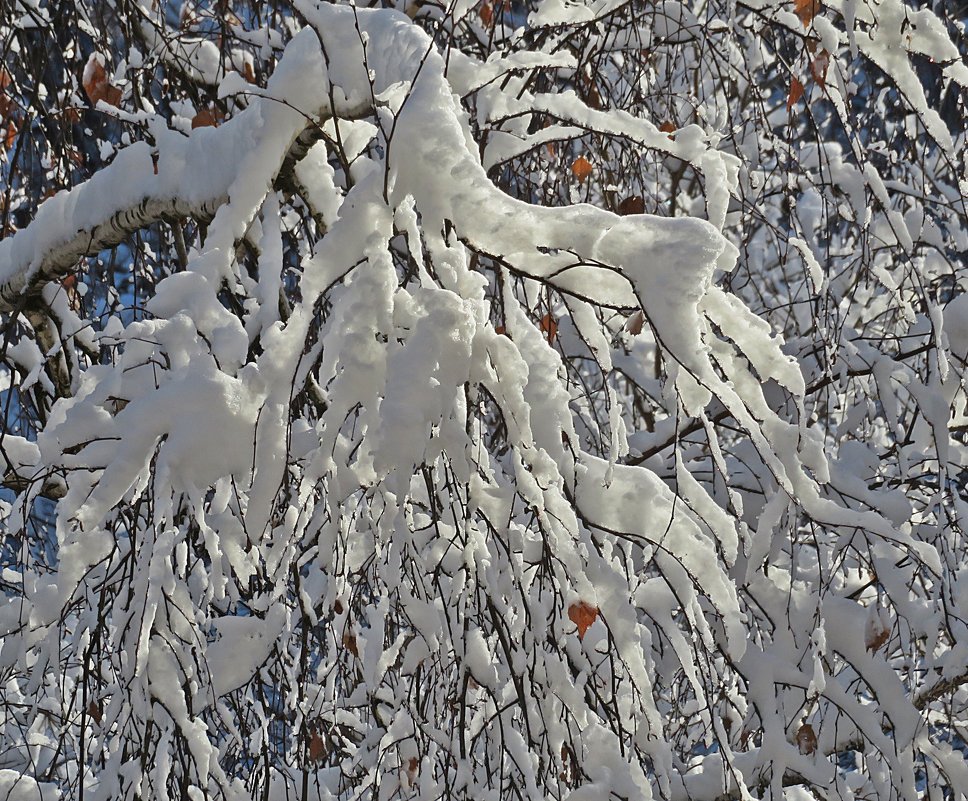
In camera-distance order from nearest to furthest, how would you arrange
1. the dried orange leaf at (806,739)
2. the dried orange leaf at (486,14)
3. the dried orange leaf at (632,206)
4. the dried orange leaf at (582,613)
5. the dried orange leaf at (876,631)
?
the dried orange leaf at (582,613), the dried orange leaf at (632,206), the dried orange leaf at (876,631), the dried orange leaf at (806,739), the dried orange leaf at (486,14)

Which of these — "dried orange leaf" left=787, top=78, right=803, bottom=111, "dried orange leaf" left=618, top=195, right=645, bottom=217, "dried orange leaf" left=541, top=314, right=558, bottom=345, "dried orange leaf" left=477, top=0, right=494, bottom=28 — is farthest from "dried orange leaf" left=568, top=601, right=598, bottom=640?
"dried orange leaf" left=477, top=0, right=494, bottom=28

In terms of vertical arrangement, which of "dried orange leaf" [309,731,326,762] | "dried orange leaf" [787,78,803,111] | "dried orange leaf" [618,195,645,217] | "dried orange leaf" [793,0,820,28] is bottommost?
"dried orange leaf" [309,731,326,762]

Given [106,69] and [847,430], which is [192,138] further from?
[847,430]

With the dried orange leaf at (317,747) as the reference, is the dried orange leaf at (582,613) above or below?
below

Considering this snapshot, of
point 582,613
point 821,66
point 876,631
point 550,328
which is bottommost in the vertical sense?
point 582,613

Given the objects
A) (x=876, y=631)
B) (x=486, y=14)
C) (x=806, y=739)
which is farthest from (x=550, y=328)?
(x=806, y=739)

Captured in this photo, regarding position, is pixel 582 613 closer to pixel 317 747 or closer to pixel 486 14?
pixel 317 747

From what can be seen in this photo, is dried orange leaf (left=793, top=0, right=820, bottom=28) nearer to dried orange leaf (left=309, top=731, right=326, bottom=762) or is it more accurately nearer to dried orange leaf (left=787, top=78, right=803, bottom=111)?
dried orange leaf (left=787, top=78, right=803, bottom=111)

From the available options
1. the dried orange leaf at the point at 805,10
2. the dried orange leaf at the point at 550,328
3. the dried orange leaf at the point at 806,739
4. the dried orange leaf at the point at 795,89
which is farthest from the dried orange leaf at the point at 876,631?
the dried orange leaf at the point at 805,10

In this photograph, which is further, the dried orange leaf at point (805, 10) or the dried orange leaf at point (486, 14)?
the dried orange leaf at point (486, 14)

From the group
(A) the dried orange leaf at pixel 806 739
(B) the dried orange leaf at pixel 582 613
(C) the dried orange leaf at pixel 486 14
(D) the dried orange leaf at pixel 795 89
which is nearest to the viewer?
(B) the dried orange leaf at pixel 582 613

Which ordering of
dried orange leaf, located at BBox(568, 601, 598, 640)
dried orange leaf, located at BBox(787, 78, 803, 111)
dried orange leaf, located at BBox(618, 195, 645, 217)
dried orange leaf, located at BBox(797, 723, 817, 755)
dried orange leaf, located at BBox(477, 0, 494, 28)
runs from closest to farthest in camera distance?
dried orange leaf, located at BBox(568, 601, 598, 640) → dried orange leaf, located at BBox(787, 78, 803, 111) → dried orange leaf, located at BBox(618, 195, 645, 217) → dried orange leaf, located at BBox(797, 723, 817, 755) → dried orange leaf, located at BBox(477, 0, 494, 28)

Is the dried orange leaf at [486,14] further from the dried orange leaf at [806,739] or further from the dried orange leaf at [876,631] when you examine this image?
the dried orange leaf at [806,739]

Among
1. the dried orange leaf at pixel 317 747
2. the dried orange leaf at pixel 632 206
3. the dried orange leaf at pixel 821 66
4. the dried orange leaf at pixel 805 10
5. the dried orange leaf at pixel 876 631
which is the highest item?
the dried orange leaf at pixel 805 10
